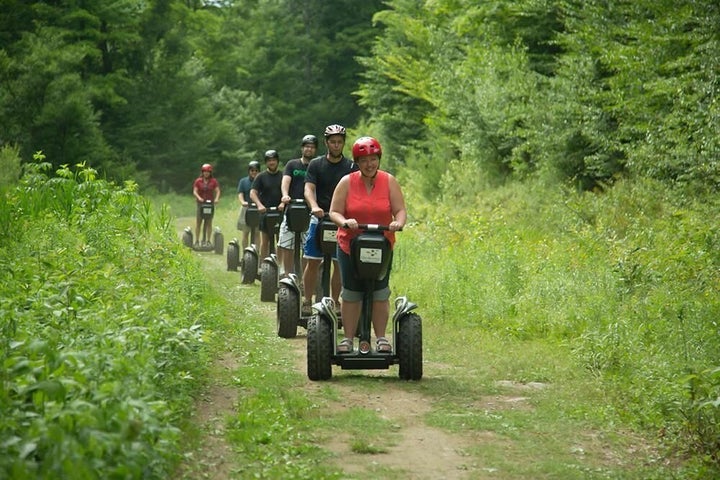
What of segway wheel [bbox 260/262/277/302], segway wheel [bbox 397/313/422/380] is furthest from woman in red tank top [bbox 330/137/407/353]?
segway wheel [bbox 260/262/277/302]

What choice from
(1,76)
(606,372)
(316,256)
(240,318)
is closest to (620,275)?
(606,372)

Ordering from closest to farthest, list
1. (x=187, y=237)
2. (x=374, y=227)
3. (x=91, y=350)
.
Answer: (x=91, y=350) → (x=374, y=227) → (x=187, y=237)

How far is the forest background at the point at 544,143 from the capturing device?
923cm

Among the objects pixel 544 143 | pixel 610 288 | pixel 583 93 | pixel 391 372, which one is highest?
pixel 583 93

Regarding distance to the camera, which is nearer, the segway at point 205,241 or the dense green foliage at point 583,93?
the dense green foliage at point 583,93

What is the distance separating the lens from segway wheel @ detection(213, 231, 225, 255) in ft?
75.0

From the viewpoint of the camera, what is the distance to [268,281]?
46.5 feet

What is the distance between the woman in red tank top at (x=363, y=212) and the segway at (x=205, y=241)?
1410 cm

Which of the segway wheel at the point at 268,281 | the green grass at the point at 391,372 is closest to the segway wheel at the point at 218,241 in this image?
the green grass at the point at 391,372

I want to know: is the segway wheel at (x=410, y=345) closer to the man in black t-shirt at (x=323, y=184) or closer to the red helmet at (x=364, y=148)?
the red helmet at (x=364, y=148)

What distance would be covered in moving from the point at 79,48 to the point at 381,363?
31285mm

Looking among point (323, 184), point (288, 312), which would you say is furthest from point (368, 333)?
point (323, 184)

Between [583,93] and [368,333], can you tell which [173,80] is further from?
[368,333]

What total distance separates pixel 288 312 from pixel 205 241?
12.6 m
